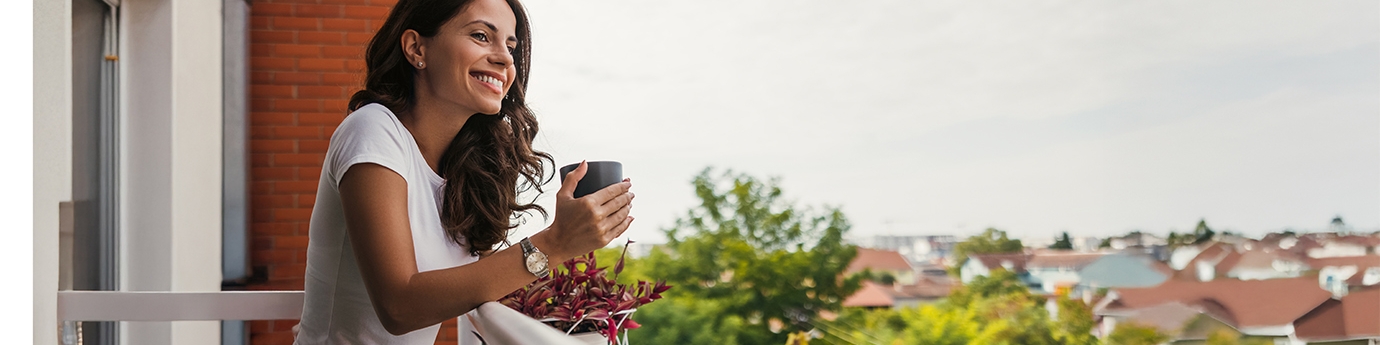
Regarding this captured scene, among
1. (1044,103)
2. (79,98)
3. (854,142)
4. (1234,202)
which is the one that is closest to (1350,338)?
(1234,202)

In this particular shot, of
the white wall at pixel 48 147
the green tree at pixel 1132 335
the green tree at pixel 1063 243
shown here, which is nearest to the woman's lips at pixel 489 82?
the white wall at pixel 48 147

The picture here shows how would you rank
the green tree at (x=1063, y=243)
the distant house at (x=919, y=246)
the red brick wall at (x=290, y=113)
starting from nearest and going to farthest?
the red brick wall at (x=290, y=113) < the green tree at (x=1063, y=243) < the distant house at (x=919, y=246)

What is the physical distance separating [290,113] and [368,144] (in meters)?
3.14

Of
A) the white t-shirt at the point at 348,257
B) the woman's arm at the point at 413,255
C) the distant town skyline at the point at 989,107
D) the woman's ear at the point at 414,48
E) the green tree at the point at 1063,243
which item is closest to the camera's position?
the woman's arm at the point at 413,255

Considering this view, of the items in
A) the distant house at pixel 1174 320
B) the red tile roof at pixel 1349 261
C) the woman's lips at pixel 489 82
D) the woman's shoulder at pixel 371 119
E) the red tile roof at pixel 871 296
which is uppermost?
the woman's lips at pixel 489 82

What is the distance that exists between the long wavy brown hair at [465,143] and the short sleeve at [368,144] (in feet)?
0.42

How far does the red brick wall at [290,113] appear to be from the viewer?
3605 millimetres

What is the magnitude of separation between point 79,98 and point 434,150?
182 cm

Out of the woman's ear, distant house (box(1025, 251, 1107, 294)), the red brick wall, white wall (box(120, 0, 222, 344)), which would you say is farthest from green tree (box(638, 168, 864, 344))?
the woman's ear

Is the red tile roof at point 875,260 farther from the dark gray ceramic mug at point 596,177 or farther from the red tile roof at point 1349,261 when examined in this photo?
the dark gray ceramic mug at point 596,177

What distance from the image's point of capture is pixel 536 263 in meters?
0.84

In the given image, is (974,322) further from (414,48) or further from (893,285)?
(414,48)

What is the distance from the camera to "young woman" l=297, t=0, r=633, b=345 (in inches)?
32.9

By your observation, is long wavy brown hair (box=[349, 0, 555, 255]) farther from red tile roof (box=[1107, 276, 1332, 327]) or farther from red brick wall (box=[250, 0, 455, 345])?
red tile roof (box=[1107, 276, 1332, 327])
